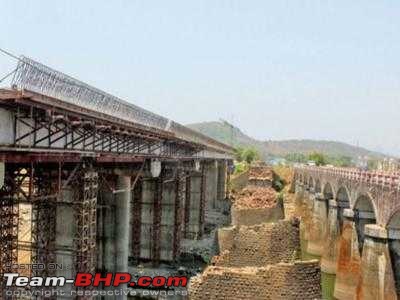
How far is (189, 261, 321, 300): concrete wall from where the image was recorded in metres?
21.2

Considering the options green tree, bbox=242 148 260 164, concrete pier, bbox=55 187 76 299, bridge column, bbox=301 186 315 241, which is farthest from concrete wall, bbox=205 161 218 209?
green tree, bbox=242 148 260 164

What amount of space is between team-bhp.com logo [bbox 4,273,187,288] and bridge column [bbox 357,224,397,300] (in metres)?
8.71

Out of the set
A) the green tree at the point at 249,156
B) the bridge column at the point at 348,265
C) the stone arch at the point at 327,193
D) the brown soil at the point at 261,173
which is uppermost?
the green tree at the point at 249,156

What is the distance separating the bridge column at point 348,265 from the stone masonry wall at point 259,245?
3542 mm

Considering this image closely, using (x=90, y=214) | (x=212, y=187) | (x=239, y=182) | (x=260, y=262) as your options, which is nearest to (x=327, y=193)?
(x=260, y=262)

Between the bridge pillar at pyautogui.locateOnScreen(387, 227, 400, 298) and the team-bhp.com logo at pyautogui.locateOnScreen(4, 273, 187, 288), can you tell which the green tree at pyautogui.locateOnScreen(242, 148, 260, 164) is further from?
the bridge pillar at pyautogui.locateOnScreen(387, 227, 400, 298)

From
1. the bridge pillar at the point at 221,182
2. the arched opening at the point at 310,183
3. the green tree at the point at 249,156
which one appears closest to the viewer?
the arched opening at the point at 310,183

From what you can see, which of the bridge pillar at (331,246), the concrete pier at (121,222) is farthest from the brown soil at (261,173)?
the concrete pier at (121,222)

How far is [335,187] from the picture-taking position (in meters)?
42.2

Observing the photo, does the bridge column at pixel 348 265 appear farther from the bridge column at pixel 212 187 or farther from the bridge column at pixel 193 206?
the bridge column at pixel 212 187

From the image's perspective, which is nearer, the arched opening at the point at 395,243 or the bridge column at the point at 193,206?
the arched opening at the point at 395,243

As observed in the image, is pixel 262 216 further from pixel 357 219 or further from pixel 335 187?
pixel 357 219

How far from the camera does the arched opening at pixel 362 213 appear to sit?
32.4 m

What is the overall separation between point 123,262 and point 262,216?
2249 cm
